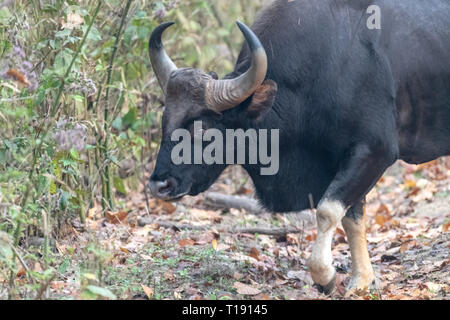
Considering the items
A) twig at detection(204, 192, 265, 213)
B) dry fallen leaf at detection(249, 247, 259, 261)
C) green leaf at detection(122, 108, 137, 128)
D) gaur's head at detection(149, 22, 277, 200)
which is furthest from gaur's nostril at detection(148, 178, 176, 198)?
twig at detection(204, 192, 265, 213)

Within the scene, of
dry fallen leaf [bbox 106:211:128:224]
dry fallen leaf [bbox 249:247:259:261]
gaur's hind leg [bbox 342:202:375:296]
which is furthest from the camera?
dry fallen leaf [bbox 106:211:128:224]

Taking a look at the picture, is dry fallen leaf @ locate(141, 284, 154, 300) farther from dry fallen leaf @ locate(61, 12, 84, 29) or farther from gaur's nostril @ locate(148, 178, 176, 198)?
dry fallen leaf @ locate(61, 12, 84, 29)

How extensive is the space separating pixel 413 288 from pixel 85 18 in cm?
361

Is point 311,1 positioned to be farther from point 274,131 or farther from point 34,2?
point 34,2

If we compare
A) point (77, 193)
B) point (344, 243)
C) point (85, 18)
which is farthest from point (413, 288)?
point (85, 18)

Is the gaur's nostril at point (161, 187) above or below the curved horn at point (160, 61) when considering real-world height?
below

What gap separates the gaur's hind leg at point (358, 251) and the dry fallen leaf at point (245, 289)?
0.87 metres

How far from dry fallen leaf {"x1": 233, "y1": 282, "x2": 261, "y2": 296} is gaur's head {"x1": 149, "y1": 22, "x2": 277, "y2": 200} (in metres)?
→ 0.90

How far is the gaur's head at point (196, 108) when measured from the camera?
570 cm

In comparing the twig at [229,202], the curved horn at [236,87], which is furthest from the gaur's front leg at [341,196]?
the twig at [229,202]

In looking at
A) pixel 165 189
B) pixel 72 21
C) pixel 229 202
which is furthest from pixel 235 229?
pixel 72 21

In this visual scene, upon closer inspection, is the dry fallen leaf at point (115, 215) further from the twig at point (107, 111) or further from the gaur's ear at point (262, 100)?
the gaur's ear at point (262, 100)

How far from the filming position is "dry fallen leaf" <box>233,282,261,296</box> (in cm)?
531

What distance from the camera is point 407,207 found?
30.3ft
